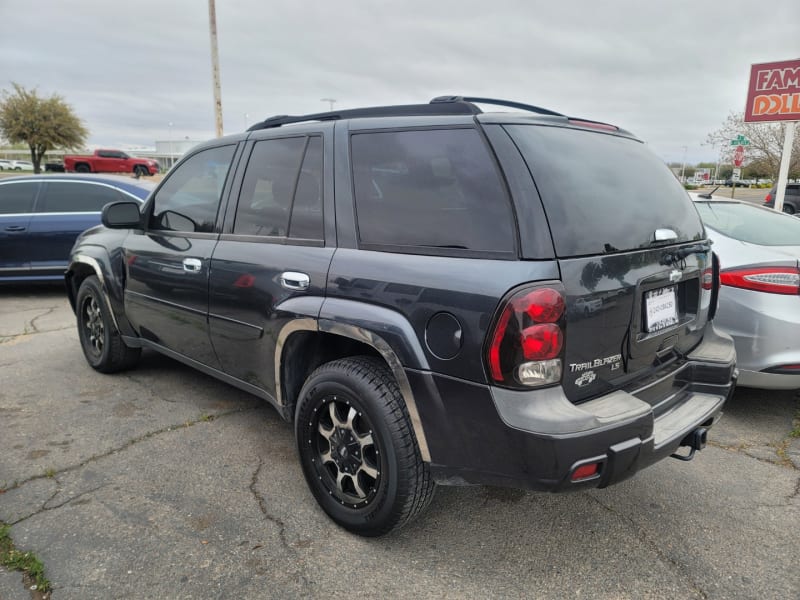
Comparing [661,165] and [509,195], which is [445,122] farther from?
[661,165]

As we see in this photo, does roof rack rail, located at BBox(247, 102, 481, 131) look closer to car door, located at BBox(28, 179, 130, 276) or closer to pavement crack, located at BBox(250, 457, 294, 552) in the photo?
pavement crack, located at BBox(250, 457, 294, 552)

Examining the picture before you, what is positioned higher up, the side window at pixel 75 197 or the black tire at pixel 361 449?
the side window at pixel 75 197

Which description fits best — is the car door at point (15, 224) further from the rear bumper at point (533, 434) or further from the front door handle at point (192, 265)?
the rear bumper at point (533, 434)

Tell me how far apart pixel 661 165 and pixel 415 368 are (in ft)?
5.66

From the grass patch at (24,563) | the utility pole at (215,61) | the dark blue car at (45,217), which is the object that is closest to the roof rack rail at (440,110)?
the grass patch at (24,563)

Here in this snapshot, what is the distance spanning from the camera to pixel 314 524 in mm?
2617

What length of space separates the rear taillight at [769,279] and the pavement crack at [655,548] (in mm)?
1870

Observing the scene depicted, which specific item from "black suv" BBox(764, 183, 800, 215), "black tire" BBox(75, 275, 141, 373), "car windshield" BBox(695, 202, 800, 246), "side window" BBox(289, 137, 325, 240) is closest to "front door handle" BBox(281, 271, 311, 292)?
"side window" BBox(289, 137, 325, 240)

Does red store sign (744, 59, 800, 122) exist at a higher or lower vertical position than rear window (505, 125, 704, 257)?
higher

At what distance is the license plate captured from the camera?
2339 millimetres

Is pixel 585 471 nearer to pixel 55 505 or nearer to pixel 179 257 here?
pixel 55 505

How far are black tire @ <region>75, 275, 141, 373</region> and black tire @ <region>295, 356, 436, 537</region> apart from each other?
2354 mm

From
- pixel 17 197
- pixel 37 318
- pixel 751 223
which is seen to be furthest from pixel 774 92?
pixel 17 197

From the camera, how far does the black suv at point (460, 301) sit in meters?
2.00
